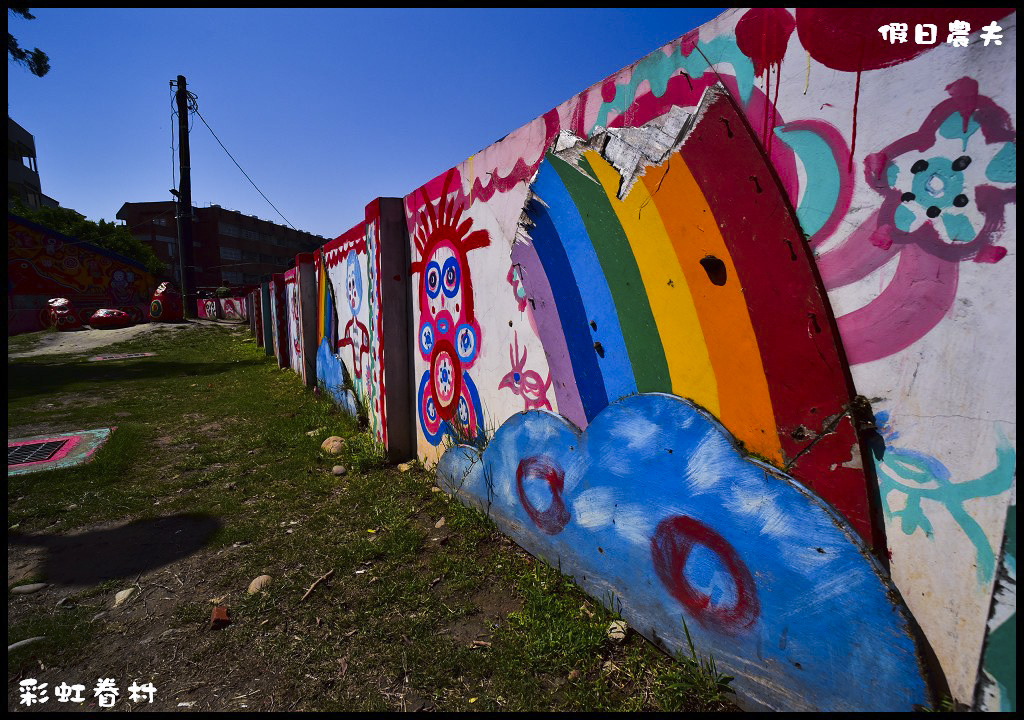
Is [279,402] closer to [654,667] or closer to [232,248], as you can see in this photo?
[654,667]

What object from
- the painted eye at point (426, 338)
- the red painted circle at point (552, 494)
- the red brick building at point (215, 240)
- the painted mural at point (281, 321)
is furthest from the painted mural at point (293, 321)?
the red brick building at point (215, 240)

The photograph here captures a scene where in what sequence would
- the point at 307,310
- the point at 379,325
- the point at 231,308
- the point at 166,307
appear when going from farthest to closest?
the point at 231,308 < the point at 166,307 < the point at 307,310 < the point at 379,325

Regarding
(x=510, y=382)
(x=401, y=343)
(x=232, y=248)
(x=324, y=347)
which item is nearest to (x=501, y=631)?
(x=510, y=382)

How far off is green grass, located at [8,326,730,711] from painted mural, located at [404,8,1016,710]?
0.24m

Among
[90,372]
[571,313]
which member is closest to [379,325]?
[571,313]

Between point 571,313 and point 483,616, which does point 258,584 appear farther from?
point 571,313

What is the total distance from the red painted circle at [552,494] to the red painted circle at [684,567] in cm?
52

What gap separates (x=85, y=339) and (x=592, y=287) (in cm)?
1871

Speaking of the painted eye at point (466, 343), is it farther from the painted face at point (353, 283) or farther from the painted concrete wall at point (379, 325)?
the painted face at point (353, 283)

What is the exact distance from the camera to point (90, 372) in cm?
873

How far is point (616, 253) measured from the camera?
1.73 m

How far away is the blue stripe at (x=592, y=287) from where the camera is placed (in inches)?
69.2

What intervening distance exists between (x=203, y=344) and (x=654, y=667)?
51.0ft

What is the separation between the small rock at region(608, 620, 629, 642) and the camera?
1.69 m
